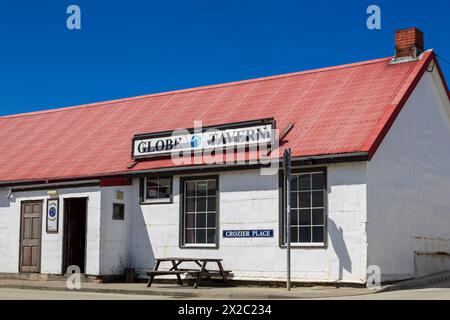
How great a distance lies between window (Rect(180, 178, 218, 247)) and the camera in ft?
71.4

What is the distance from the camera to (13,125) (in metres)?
32.5

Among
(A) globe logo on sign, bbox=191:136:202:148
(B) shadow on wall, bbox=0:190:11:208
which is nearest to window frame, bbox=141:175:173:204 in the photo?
(A) globe logo on sign, bbox=191:136:202:148

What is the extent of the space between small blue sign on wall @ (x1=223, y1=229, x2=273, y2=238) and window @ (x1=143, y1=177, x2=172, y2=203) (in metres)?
2.27

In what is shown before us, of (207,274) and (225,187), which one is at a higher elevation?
(225,187)

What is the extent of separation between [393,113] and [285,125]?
3349mm

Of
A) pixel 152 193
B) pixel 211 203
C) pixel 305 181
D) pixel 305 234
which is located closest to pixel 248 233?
pixel 211 203

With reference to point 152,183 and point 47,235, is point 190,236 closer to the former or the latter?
point 152,183

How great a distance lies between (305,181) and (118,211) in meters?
6.03

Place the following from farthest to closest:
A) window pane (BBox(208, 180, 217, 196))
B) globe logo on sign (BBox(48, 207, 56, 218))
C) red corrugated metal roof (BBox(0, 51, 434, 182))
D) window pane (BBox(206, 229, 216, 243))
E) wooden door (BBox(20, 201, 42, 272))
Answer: wooden door (BBox(20, 201, 42, 272)), globe logo on sign (BBox(48, 207, 56, 218)), window pane (BBox(208, 180, 217, 196)), window pane (BBox(206, 229, 216, 243)), red corrugated metal roof (BBox(0, 51, 434, 182))

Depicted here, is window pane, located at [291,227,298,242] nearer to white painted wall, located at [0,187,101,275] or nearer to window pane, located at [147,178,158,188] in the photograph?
window pane, located at [147,178,158,188]

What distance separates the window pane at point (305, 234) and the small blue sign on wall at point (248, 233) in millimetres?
844

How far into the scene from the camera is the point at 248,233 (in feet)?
68.4
